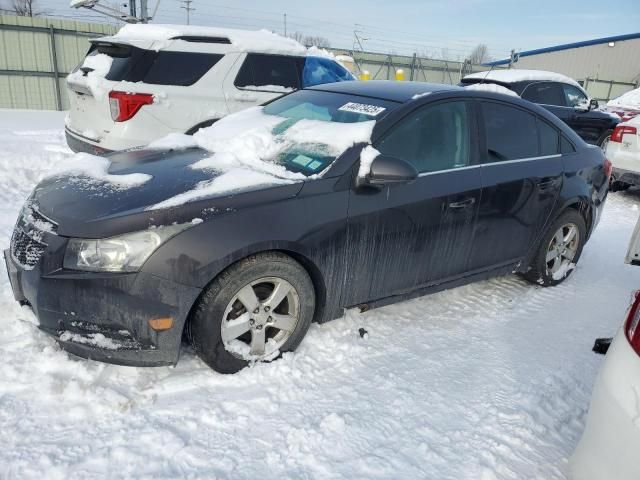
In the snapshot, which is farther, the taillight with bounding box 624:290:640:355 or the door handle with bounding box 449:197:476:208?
the door handle with bounding box 449:197:476:208

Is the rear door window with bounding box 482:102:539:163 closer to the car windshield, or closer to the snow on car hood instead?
the car windshield

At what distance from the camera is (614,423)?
66.6 inches

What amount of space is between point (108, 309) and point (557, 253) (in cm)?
368

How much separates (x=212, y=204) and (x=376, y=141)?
3.70 feet

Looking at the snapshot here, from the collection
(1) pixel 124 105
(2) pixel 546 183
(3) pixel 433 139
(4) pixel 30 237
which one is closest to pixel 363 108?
(3) pixel 433 139

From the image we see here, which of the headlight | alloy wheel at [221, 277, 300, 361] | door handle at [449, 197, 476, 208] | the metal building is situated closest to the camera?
the headlight

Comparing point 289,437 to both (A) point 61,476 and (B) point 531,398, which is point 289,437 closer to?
(A) point 61,476

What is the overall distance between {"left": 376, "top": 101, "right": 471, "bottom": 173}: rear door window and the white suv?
3.30 meters

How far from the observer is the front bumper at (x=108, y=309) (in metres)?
2.44

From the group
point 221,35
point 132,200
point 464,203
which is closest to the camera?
point 132,200

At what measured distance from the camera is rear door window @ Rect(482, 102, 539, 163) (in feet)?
12.2

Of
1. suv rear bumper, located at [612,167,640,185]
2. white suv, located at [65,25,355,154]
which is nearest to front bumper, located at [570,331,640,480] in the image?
white suv, located at [65,25,355,154]

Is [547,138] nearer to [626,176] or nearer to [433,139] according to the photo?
[433,139]

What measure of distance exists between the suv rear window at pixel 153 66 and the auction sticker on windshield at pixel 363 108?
301 centimetres
